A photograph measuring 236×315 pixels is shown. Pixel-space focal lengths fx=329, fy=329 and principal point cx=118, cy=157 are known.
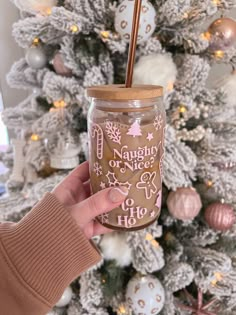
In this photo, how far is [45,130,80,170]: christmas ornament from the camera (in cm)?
77

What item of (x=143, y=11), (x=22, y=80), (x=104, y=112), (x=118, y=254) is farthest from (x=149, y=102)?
(x=22, y=80)

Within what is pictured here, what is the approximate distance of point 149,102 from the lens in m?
0.41

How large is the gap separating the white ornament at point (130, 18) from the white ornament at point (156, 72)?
0.06 metres

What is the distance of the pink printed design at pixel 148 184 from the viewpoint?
44cm

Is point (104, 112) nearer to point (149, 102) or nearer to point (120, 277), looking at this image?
point (149, 102)

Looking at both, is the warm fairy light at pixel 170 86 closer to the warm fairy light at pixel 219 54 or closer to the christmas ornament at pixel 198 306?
the warm fairy light at pixel 219 54

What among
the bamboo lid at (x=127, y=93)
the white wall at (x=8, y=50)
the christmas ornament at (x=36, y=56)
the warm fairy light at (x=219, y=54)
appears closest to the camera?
the bamboo lid at (x=127, y=93)

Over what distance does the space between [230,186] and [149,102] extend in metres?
0.40

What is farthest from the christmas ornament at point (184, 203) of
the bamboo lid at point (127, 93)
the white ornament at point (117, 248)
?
the bamboo lid at point (127, 93)

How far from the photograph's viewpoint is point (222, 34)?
2.32 feet

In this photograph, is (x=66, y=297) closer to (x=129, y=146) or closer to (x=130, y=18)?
(x=129, y=146)

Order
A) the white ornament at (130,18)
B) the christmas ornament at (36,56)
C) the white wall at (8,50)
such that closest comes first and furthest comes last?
the white ornament at (130,18) → the christmas ornament at (36,56) → the white wall at (8,50)

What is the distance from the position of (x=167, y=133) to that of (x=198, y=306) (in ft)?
1.53

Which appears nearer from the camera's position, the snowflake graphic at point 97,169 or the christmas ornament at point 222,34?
the snowflake graphic at point 97,169
